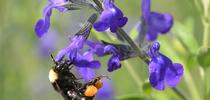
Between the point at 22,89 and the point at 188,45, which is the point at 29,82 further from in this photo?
the point at 188,45

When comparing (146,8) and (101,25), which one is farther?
(146,8)

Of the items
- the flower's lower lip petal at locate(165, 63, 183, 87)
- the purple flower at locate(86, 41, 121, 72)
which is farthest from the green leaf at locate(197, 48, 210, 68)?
the purple flower at locate(86, 41, 121, 72)

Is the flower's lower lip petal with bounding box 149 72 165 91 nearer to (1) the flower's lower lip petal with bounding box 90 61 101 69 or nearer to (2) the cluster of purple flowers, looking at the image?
(2) the cluster of purple flowers

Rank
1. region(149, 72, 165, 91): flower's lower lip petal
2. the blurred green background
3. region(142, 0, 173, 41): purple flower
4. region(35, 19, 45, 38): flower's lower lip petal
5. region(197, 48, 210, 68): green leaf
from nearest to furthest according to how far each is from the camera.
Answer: region(149, 72, 165, 91): flower's lower lip petal
region(35, 19, 45, 38): flower's lower lip petal
region(197, 48, 210, 68): green leaf
region(142, 0, 173, 41): purple flower
the blurred green background

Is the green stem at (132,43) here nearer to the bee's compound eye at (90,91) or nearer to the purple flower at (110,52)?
the purple flower at (110,52)

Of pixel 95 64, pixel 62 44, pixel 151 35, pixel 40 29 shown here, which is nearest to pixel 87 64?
pixel 95 64

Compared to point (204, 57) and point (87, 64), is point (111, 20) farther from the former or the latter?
point (204, 57)

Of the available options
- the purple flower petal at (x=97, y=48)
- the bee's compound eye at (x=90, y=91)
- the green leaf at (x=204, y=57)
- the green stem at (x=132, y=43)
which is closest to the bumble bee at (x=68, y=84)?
the bee's compound eye at (x=90, y=91)
